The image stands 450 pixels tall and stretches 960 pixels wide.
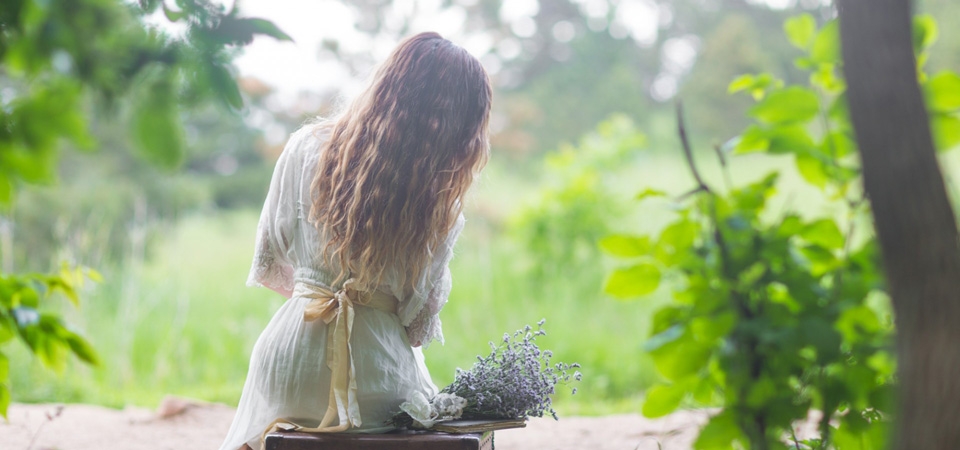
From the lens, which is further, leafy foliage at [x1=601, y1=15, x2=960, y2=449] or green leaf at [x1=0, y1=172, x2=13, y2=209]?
leafy foliage at [x1=601, y1=15, x2=960, y2=449]

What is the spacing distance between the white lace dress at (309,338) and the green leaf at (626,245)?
0.88 metres

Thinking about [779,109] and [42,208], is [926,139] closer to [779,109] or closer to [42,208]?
[779,109]

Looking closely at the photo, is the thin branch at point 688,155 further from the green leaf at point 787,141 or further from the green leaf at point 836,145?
the green leaf at point 836,145

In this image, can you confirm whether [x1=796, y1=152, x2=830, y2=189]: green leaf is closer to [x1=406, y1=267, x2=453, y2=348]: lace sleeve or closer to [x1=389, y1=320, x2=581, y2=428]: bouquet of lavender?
[x1=389, y1=320, x2=581, y2=428]: bouquet of lavender

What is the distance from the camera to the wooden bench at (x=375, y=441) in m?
1.82

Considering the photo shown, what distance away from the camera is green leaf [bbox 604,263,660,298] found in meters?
1.33

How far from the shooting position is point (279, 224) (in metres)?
2.16

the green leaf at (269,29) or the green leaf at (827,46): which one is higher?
the green leaf at (827,46)

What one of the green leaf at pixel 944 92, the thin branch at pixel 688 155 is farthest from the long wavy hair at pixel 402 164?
the green leaf at pixel 944 92

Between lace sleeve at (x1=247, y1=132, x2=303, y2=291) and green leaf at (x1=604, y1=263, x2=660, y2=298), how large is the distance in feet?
3.52

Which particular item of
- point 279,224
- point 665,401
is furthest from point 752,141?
point 279,224

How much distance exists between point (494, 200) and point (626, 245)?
852 centimetres

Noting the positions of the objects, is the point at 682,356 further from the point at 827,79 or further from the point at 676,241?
the point at 827,79

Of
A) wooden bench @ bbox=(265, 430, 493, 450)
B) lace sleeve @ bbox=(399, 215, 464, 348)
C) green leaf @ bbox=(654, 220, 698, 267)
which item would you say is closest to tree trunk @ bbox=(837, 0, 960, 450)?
green leaf @ bbox=(654, 220, 698, 267)
